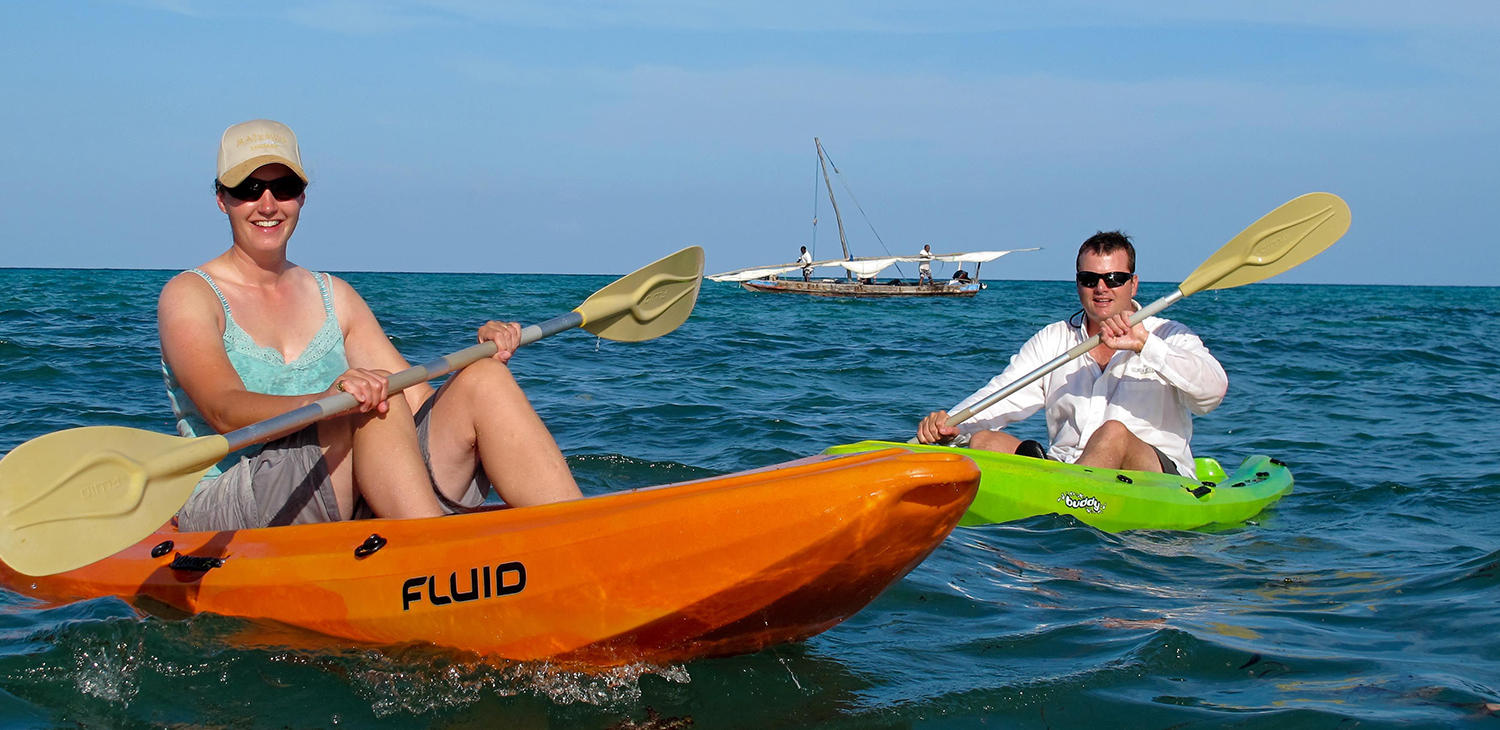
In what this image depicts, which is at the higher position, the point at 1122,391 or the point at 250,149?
the point at 250,149

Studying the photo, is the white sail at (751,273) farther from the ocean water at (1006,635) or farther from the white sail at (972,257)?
the ocean water at (1006,635)

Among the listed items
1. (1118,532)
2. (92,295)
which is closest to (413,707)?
(1118,532)

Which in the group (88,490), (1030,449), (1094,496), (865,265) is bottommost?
(1094,496)

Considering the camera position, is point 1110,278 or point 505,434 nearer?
point 505,434

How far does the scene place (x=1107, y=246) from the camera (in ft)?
15.3

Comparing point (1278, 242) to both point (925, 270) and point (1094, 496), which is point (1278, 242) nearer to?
point (1094, 496)

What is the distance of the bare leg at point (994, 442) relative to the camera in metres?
4.95

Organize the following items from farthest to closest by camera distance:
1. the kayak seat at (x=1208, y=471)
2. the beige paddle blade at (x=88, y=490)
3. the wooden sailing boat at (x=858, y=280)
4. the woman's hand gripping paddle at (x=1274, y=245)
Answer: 1. the wooden sailing boat at (x=858, y=280)
2. the kayak seat at (x=1208, y=471)
3. the woman's hand gripping paddle at (x=1274, y=245)
4. the beige paddle blade at (x=88, y=490)

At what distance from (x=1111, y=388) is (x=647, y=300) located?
83.1 inches

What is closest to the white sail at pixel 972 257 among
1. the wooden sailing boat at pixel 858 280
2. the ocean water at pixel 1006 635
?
the wooden sailing boat at pixel 858 280

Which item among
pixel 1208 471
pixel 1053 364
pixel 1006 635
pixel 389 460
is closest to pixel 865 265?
pixel 1208 471

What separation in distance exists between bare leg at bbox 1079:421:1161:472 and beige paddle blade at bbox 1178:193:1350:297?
2.47ft

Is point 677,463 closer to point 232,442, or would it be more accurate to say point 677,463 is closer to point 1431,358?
point 232,442

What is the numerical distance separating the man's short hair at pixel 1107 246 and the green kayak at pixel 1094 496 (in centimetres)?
89
